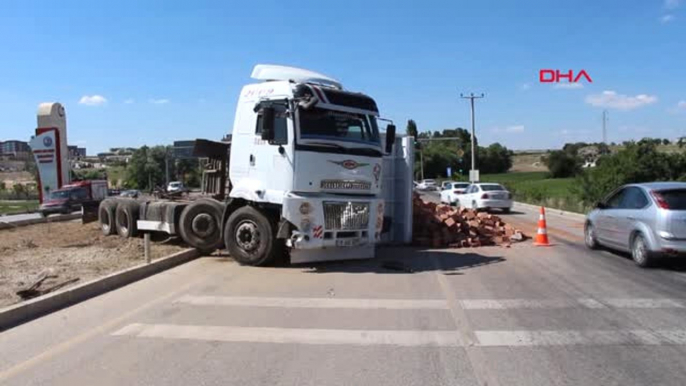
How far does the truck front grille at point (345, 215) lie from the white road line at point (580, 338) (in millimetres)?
4777

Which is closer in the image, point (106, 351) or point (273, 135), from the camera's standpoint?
point (106, 351)

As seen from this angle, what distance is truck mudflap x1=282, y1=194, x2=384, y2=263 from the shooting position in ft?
34.5

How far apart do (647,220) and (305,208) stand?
20.4 ft

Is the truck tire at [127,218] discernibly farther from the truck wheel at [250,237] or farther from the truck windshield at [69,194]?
the truck windshield at [69,194]

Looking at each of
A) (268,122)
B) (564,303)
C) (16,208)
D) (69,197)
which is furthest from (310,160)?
(16,208)

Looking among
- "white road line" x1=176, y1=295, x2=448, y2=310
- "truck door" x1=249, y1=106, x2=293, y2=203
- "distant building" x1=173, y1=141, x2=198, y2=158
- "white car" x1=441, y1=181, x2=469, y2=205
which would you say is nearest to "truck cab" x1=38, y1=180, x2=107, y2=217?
"distant building" x1=173, y1=141, x2=198, y2=158

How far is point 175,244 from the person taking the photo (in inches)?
586

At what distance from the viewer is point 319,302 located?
818cm

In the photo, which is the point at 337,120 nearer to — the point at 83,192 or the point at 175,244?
the point at 175,244

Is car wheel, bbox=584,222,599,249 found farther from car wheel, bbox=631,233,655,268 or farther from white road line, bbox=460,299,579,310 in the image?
white road line, bbox=460,299,579,310

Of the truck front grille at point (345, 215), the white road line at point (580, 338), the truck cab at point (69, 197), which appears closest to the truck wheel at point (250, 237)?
the truck front grille at point (345, 215)

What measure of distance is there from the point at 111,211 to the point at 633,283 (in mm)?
13556

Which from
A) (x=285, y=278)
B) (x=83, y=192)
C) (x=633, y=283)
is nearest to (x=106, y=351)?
(x=285, y=278)

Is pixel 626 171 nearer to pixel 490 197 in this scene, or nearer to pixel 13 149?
pixel 490 197
